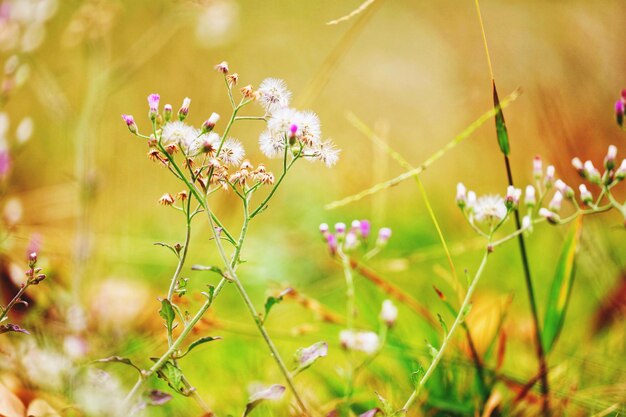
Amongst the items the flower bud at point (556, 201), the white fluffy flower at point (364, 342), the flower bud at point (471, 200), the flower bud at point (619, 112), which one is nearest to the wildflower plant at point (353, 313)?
the white fluffy flower at point (364, 342)

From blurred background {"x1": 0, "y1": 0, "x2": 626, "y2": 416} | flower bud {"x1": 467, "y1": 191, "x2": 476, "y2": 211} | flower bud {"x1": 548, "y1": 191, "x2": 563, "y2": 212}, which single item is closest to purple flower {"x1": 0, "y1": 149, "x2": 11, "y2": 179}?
blurred background {"x1": 0, "y1": 0, "x2": 626, "y2": 416}

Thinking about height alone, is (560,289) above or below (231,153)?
below

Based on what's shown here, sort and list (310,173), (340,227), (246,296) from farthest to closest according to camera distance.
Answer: (310,173) < (340,227) < (246,296)

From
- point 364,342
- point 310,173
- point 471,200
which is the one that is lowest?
point 310,173

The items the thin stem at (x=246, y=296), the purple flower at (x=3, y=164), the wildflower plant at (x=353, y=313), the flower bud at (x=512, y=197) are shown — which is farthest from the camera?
the purple flower at (x=3, y=164)

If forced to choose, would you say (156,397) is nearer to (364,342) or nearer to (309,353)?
(309,353)

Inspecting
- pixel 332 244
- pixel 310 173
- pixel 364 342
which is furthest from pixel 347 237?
pixel 310 173

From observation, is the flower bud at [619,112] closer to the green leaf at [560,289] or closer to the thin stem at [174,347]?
the green leaf at [560,289]
